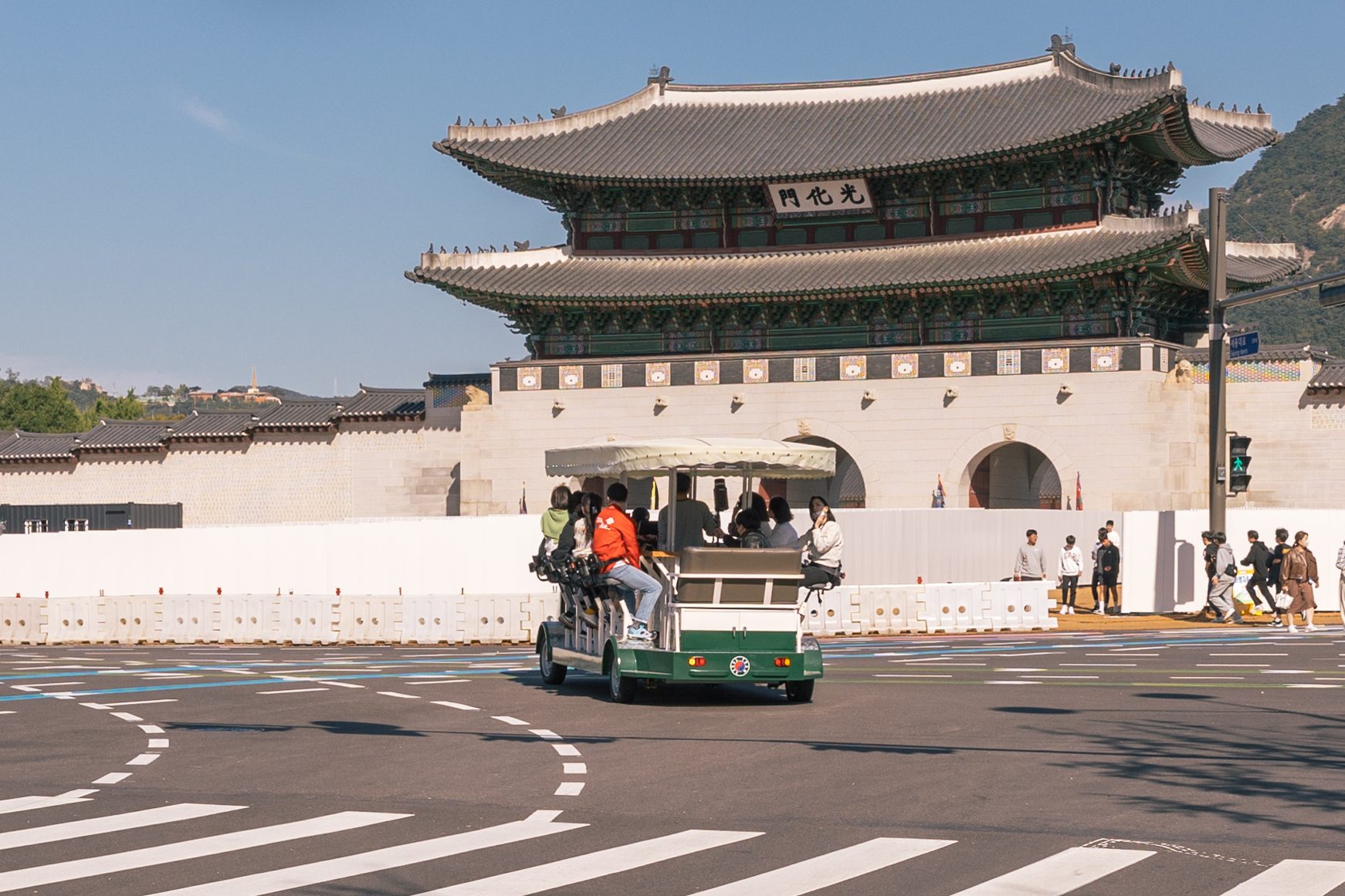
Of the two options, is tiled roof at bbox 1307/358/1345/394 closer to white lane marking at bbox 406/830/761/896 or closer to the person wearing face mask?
the person wearing face mask

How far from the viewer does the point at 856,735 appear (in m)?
13.0

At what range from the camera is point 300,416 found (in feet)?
157

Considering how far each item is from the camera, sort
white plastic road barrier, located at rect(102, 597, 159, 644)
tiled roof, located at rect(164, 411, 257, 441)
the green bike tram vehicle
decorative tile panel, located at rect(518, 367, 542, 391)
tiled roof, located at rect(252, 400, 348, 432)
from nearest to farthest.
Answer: the green bike tram vehicle
white plastic road barrier, located at rect(102, 597, 159, 644)
decorative tile panel, located at rect(518, 367, 542, 391)
tiled roof, located at rect(252, 400, 348, 432)
tiled roof, located at rect(164, 411, 257, 441)

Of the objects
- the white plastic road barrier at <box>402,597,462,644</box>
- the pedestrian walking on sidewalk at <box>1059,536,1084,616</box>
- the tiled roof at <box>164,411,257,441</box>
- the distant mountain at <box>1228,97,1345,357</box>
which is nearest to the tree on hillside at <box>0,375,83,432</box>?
the tiled roof at <box>164,411,257,441</box>

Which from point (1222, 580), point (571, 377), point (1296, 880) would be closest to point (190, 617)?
Answer: point (571, 377)

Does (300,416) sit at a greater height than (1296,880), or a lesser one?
greater

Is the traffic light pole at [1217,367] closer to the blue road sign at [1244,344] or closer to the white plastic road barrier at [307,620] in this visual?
the blue road sign at [1244,344]

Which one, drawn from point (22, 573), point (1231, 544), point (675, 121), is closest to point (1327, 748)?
point (1231, 544)

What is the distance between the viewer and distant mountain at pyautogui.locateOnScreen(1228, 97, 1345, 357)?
13625 centimetres

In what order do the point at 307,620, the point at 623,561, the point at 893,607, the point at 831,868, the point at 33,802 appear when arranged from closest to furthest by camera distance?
the point at 831,868 < the point at 33,802 < the point at 623,561 < the point at 307,620 < the point at 893,607

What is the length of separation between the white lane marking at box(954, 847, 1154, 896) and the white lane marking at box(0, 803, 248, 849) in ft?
15.5

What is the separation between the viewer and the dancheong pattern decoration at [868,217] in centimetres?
3997

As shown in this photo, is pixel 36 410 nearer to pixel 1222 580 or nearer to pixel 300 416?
pixel 300 416

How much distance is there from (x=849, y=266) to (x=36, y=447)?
27.5m
